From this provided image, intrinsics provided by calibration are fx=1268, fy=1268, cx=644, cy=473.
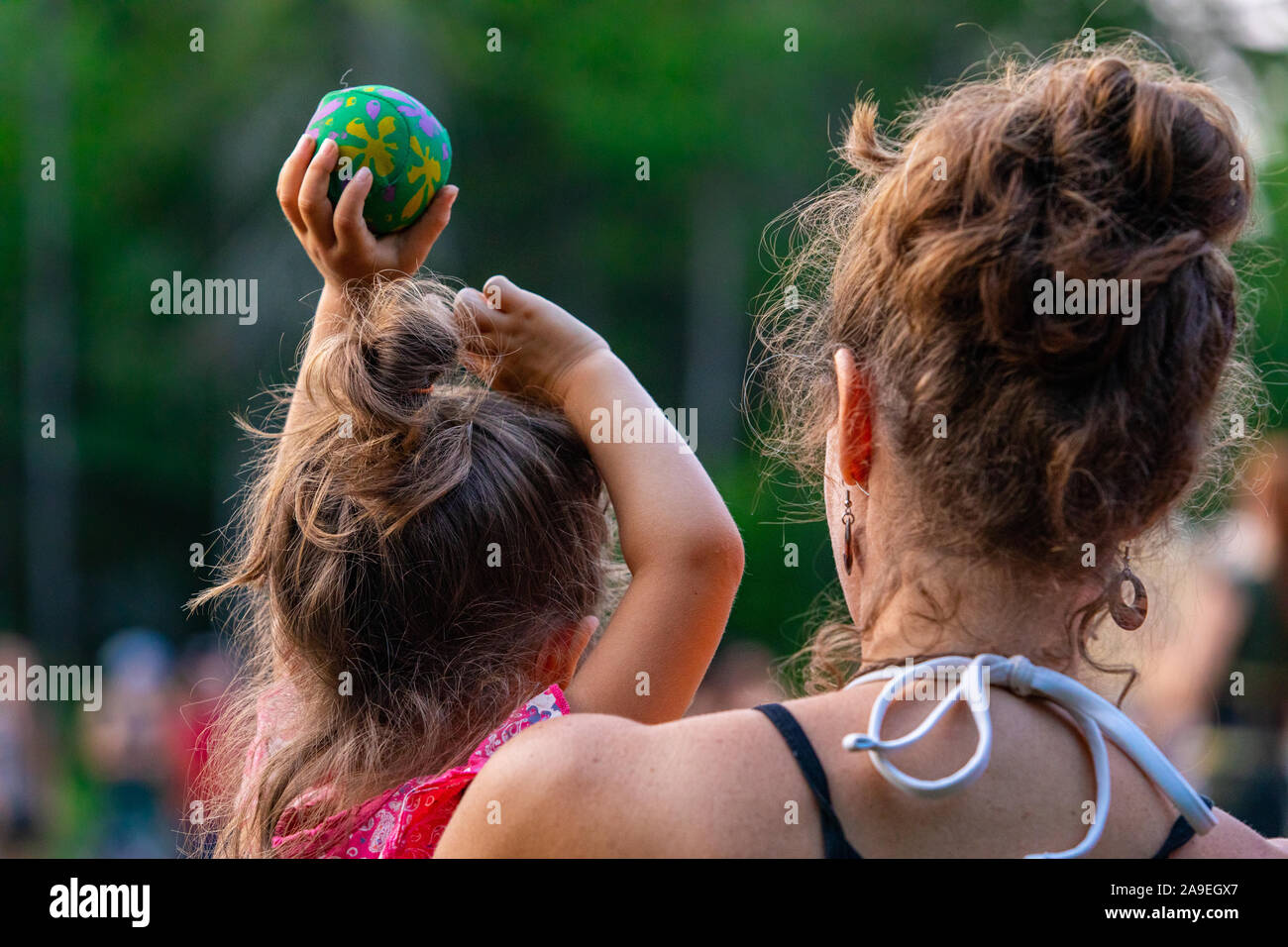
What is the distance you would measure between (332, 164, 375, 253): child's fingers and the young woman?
87 cm

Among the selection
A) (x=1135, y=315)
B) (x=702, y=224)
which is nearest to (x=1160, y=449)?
(x=1135, y=315)

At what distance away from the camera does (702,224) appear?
20.2 m

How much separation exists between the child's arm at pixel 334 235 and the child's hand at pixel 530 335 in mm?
162

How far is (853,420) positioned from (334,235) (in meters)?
0.97

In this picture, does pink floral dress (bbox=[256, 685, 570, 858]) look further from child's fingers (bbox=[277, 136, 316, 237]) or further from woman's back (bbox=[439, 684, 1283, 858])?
child's fingers (bbox=[277, 136, 316, 237])

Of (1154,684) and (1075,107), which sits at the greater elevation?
(1075,107)

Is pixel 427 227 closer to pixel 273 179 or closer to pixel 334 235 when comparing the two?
pixel 334 235

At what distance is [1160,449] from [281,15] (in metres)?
21.4

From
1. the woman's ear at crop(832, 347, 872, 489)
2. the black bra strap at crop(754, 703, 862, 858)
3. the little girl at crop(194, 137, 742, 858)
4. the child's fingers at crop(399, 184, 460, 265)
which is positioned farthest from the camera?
the child's fingers at crop(399, 184, 460, 265)

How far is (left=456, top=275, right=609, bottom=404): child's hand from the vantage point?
205 cm

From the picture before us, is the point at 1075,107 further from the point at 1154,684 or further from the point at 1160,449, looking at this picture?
the point at 1154,684

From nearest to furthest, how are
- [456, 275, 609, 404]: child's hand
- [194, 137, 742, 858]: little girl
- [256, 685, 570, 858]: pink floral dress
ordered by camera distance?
1. [256, 685, 570, 858]: pink floral dress
2. [194, 137, 742, 858]: little girl
3. [456, 275, 609, 404]: child's hand

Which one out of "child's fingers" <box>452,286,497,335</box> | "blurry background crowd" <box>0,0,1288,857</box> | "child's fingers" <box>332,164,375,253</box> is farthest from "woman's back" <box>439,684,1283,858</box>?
"blurry background crowd" <box>0,0,1288,857</box>

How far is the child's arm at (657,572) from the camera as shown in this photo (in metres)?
1.80
